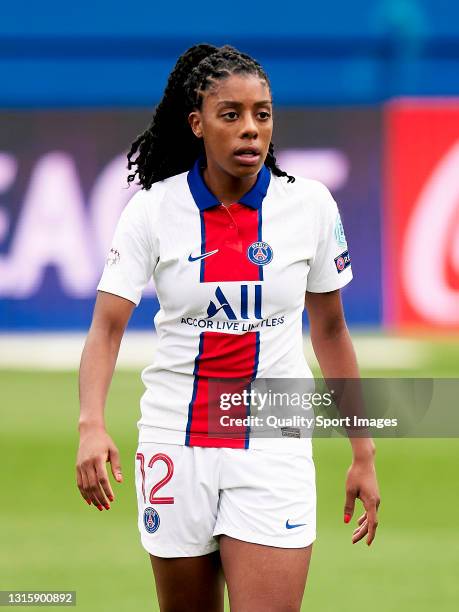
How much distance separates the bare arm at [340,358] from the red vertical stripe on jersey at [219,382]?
0.30 meters

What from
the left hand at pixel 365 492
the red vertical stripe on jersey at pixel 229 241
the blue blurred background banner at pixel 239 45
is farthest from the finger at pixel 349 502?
the blue blurred background banner at pixel 239 45

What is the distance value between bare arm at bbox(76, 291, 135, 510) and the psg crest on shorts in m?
0.33

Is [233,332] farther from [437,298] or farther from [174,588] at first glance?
[437,298]

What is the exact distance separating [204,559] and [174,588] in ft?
0.38

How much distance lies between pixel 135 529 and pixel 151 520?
312 cm

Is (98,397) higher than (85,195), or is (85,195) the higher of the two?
(85,195)

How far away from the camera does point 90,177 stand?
12.0m

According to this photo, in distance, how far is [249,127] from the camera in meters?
3.58

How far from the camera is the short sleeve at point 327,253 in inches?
150

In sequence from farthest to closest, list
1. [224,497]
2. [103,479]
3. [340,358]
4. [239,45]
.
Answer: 1. [239,45]
2. [340,358]
3. [224,497]
4. [103,479]

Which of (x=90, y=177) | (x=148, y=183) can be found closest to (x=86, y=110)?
(x=90, y=177)

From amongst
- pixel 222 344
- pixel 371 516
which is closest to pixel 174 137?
pixel 222 344

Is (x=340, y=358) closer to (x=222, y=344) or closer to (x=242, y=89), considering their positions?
(x=222, y=344)

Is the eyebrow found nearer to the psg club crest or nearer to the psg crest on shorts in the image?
the psg club crest
